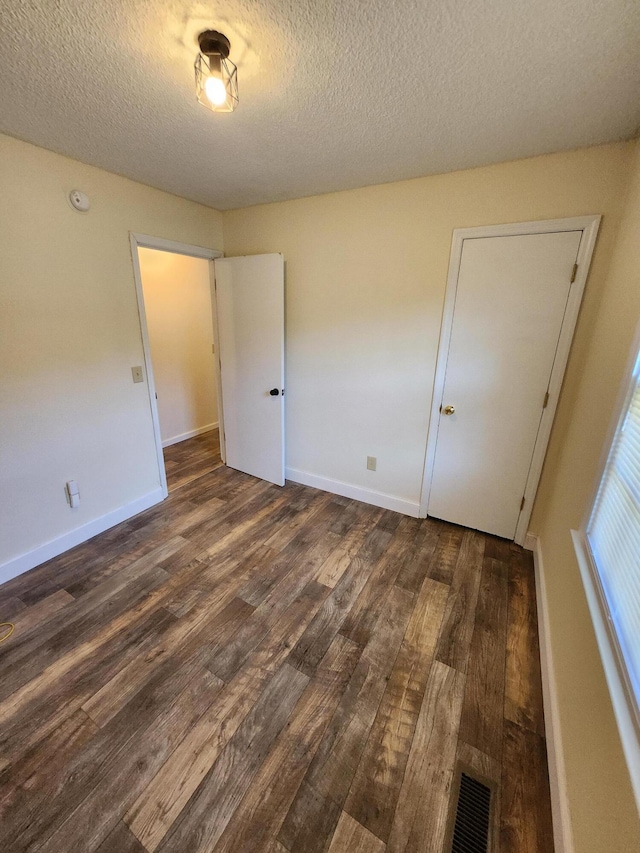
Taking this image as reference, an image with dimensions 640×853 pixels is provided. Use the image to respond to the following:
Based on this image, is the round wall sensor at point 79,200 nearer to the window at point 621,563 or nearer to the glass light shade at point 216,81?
the glass light shade at point 216,81

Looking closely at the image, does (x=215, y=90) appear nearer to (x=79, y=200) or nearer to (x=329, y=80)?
(x=329, y=80)

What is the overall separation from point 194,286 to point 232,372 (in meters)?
1.57

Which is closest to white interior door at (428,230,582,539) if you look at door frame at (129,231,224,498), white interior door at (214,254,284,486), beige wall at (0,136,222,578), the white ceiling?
the white ceiling

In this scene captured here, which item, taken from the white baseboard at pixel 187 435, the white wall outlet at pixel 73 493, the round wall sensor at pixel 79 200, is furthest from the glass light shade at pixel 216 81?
the white baseboard at pixel 187 435

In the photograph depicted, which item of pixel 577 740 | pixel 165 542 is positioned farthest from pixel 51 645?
pixel 577 740

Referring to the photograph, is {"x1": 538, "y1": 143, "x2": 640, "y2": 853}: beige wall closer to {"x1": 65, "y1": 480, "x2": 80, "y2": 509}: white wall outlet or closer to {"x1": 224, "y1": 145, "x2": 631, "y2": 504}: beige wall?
{"x1": 224, "y1": 145, "x2": 631, "y2": 504}: beige wall

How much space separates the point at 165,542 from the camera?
2.34m

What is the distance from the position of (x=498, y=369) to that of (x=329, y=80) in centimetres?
173

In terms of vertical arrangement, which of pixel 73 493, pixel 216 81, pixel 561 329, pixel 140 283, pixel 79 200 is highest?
pixel 216 81

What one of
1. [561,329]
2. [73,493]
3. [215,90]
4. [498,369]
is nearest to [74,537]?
[73,493]

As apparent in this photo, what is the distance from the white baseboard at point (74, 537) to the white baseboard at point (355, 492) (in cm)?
125

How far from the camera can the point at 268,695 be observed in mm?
1393

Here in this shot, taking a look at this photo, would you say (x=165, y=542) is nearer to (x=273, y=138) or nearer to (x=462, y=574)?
(x=462, y=574)

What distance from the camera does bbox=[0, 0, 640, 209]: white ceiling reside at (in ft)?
3.29
